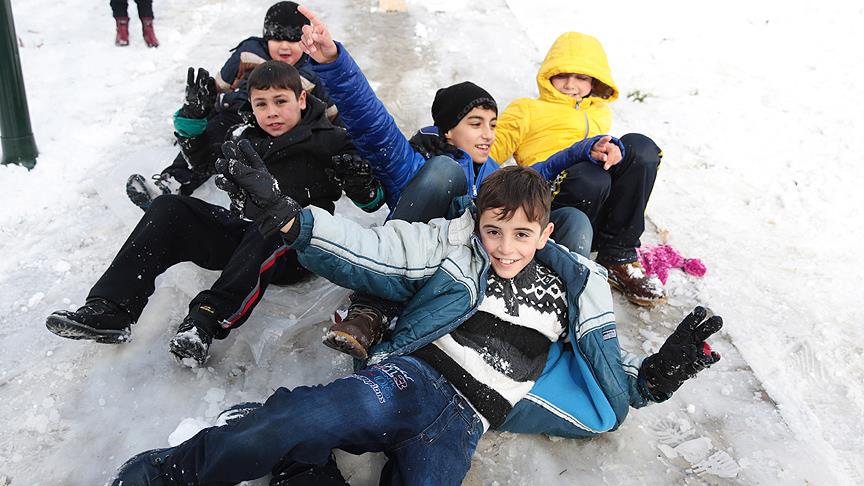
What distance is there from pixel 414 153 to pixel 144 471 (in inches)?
72.9

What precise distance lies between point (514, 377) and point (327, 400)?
2.45 ft

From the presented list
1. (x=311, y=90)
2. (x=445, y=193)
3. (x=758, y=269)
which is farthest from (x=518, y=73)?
(x=445, y=193)

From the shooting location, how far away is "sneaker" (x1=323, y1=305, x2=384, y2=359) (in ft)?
7.49

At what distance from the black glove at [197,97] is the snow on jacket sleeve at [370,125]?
2.28 feet

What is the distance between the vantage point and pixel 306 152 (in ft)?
9.95

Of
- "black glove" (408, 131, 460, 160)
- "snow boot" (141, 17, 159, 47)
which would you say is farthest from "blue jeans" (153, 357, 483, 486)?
"snow boot" (141, 17, 159, 47)

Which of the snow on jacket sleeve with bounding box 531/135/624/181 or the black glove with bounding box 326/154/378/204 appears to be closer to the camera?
the black glove with bounding box 326/154/378/204

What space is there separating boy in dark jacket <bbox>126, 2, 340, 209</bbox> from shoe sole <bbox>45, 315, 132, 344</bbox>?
1.13 m

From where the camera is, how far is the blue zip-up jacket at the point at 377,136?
2.73m

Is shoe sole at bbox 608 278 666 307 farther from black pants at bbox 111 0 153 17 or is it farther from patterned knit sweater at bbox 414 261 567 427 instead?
black pants at bbox 111 0 153 17

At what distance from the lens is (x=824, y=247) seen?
13.2 ft

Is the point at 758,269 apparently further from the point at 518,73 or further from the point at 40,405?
the point at 40,405

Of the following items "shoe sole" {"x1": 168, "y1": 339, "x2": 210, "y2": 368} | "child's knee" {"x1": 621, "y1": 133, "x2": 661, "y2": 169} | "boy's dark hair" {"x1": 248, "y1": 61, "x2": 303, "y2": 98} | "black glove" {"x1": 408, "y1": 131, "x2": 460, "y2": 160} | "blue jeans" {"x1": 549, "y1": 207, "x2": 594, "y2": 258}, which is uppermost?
"boy's dark hair" {"x1": 248, "y1": 61, "x2": 303, "y2": 98}

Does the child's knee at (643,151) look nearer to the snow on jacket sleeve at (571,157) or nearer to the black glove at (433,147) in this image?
Result: the snow on jacket sleeve at (571,157)
